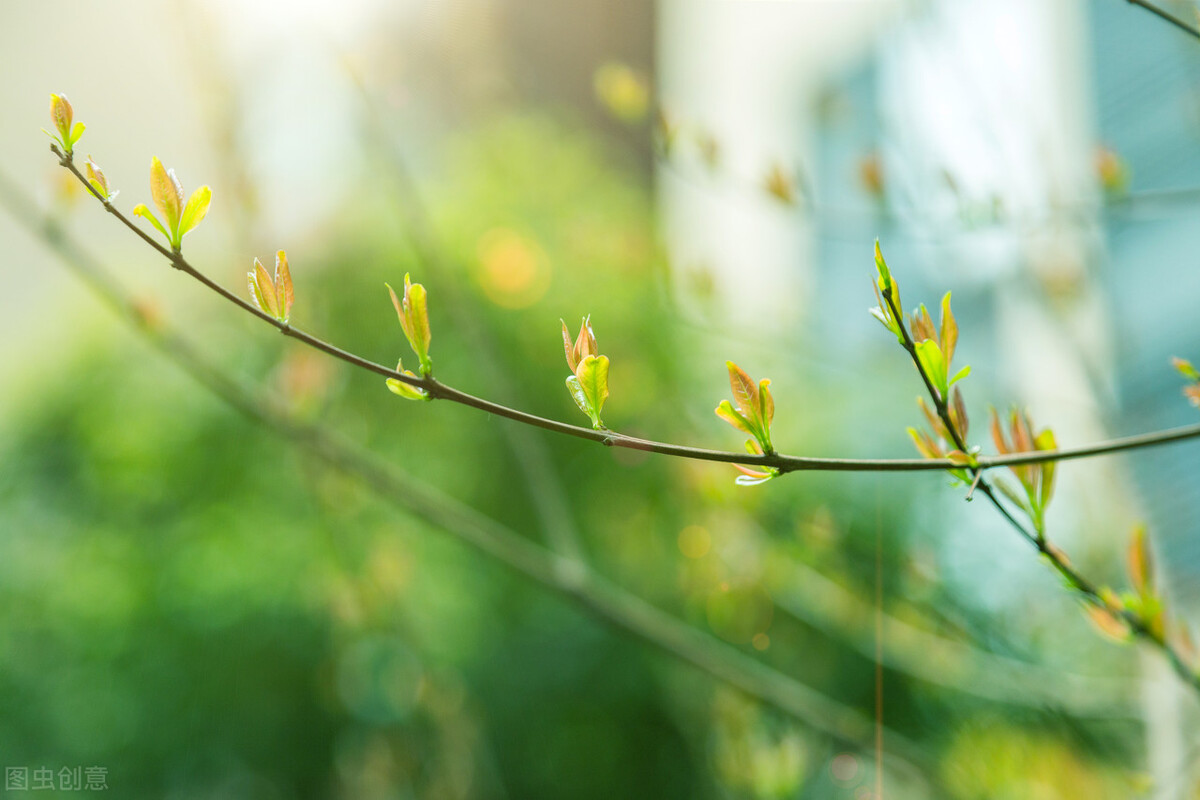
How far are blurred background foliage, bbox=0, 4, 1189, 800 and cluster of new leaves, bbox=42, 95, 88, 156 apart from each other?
617 mm

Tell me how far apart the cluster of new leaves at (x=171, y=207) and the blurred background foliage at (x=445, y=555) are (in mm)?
610

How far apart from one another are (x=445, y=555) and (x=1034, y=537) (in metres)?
1.58

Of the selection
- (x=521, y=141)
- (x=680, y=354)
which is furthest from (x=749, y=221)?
(x=680, y=354)

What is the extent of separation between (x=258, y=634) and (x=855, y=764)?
1184 millimetres

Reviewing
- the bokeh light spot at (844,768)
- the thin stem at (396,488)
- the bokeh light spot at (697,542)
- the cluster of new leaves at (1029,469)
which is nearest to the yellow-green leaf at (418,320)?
the cluster of new leaves at (1029,469)

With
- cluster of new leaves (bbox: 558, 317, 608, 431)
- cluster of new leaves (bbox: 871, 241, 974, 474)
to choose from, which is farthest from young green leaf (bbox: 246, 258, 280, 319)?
cluster of new leaves (bbox: 871, 241, 974, 474)

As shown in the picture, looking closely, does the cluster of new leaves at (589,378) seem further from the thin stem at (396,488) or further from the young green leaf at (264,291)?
the thin stem at (396,488)

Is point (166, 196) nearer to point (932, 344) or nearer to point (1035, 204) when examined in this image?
point (932, 344)

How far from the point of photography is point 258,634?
1.67 m

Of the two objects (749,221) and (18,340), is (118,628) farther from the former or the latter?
(749,221)

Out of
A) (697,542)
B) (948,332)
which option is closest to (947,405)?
(948,332)

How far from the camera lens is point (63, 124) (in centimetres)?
30

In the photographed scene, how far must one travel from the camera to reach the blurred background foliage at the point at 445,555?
3.52ft

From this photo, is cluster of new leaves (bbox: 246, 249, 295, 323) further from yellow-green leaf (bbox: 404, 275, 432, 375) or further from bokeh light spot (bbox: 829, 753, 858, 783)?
bokeh light spot (bbox: 829, 753, 858, 783)
